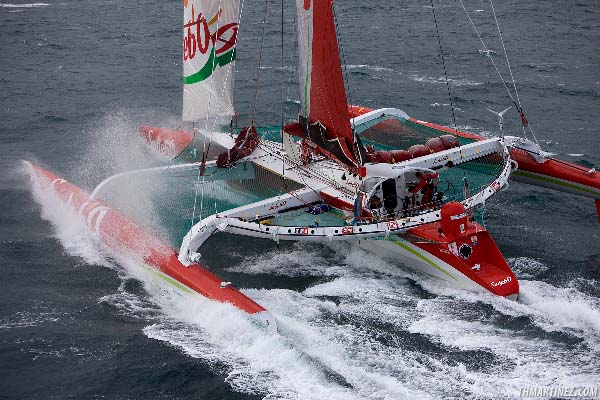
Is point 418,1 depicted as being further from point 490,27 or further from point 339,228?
point 339,228

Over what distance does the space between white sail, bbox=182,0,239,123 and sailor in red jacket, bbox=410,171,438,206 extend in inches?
217

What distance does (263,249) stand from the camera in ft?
74.3

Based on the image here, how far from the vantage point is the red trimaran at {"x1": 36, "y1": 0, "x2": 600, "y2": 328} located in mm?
19859

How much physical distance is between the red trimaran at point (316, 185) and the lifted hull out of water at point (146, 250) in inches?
1.2

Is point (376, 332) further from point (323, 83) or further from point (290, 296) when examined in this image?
point (323, 83)

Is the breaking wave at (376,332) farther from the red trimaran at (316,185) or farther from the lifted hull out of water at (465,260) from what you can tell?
the red trimaran at (316,185)

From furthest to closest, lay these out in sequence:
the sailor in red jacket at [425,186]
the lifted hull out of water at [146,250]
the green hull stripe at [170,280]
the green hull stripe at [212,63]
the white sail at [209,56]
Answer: the green hull stripe at [212,63] < the white sail at [209,56] < the sailor in red jacket at [425,186] < the green hull stripe at [170,280] < the lifted hull out of water at [146,250]

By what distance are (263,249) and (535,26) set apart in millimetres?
27861

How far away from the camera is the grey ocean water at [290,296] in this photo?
16.9 m

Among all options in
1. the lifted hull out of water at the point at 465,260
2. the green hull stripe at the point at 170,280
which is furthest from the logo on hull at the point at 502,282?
the green hull stripe at the point at 170,280

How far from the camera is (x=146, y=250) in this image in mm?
20500

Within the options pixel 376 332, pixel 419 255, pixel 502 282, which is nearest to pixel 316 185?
pixel 419 255

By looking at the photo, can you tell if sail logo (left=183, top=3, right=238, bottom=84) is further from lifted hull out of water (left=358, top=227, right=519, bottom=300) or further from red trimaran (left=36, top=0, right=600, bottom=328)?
lifted hull out of water (left=358, top=227, right=519, bottom=300)

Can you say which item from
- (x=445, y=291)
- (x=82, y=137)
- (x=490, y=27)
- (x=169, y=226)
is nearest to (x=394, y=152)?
(x=445, y=291)
